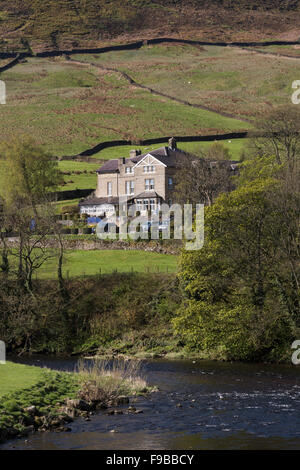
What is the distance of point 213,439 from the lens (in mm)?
26578

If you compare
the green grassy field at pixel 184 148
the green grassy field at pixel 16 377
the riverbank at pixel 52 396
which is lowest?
the riverbank at pixel 52 396

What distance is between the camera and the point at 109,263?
70500 millimetres

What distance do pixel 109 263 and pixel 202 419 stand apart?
41500 millimetres

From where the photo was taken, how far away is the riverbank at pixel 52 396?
90.8ft

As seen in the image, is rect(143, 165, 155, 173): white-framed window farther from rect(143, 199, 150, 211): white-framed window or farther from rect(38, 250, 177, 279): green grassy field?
rect(38, 250, 177, 279): green grassy field

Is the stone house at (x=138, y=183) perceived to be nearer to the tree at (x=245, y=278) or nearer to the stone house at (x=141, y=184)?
the stone house at (x=141, y=184)

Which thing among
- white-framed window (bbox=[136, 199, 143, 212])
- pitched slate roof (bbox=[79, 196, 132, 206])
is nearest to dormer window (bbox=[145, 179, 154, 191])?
white-framed window (bbox=[136, 199, 143, 212])

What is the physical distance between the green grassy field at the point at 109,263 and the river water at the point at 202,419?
2452 cm

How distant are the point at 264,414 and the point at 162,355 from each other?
69.6ft

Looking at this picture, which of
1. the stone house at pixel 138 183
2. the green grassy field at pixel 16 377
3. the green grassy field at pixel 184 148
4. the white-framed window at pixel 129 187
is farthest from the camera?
the green grassy field at pixel 184 148

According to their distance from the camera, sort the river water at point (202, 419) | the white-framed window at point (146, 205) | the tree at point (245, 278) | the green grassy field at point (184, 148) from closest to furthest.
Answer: the river water at point (202, 419) → the tree at point (245, 278) → the white-framed window at point (146, 205) → the green grassy field at point (184, 148)

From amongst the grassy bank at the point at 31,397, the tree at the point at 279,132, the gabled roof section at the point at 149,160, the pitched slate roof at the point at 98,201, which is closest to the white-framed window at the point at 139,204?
the pitched slate roof at the point at 98,201

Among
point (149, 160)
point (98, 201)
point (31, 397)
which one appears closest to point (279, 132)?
point (149, 160)
